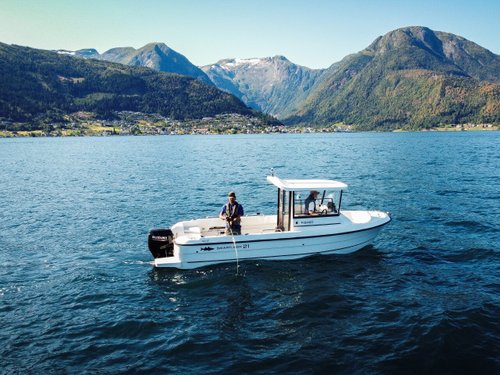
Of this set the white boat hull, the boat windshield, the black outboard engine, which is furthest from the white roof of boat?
the black outboard engine

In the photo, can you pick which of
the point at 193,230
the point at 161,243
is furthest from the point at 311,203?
the point at 161,243

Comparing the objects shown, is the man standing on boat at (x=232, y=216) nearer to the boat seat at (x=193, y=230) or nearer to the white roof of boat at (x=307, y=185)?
the boat seat at (x=193, y=230)

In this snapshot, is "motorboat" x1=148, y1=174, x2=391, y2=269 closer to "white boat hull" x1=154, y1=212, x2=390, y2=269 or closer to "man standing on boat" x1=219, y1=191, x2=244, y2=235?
"white boat hull" x1=154, y1=212, x2=390, y2=269

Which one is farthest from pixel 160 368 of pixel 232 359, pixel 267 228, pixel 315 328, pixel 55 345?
pixel 267 228

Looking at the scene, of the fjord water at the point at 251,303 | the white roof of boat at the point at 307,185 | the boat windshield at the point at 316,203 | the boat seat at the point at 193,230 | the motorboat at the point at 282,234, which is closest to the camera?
the fjord water at the point at 251,303

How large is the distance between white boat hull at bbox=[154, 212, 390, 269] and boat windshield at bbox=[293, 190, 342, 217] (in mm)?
812

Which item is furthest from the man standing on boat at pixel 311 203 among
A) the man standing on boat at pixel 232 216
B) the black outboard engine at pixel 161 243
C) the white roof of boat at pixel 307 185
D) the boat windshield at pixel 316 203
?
the black outboard engine at pixel 161 243

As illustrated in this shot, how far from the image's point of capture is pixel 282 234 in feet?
65.7

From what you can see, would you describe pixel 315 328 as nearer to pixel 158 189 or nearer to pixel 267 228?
pixel 267 228

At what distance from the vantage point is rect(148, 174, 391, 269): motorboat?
19453 millimetres

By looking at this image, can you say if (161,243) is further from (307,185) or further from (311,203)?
(307,185)

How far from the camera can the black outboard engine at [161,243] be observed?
19.8m

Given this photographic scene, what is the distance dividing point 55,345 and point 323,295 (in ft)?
34.2

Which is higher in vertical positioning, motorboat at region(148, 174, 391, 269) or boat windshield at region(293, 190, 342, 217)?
boat windshield at region(293, 190, 342, 217)
